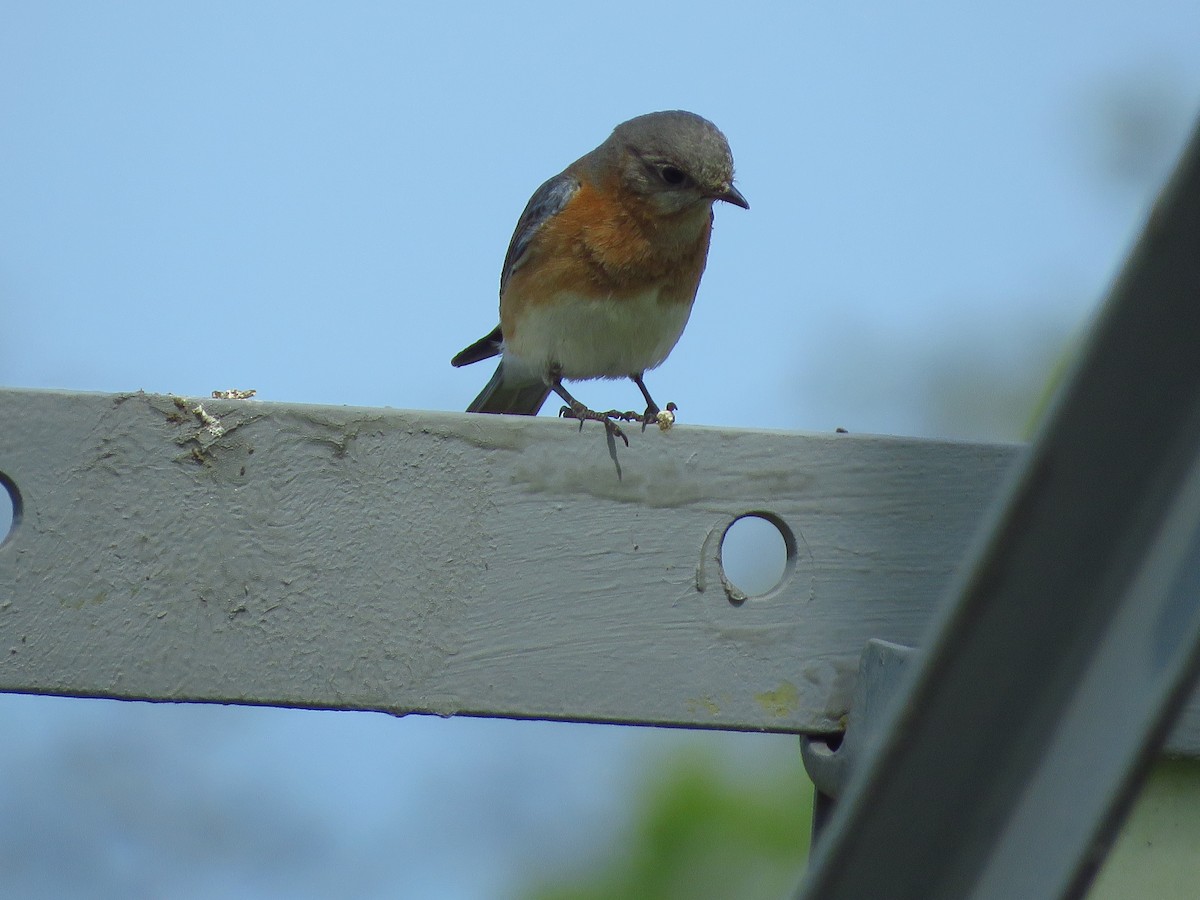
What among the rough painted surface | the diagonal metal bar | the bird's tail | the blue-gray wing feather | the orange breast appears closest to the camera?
the diagonal metal bar

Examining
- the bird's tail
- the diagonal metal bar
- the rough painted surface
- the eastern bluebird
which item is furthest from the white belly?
the diagonal metal bar

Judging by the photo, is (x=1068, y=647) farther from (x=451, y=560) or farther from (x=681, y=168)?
(x=681, y=168)

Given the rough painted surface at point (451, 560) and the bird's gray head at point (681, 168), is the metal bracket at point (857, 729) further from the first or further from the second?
the bird's gray head at point (681, 168)

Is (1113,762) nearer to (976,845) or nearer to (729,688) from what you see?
(976,845)

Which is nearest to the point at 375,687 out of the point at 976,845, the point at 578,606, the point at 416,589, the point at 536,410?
the point at 416,589

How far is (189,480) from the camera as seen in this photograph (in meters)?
1.91

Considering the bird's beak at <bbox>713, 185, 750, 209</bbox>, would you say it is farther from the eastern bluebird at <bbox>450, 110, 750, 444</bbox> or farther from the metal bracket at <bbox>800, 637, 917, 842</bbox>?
the metal bracket at <bbox>800, 637, 917, 842</bbox>

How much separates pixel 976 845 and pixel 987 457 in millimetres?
1527

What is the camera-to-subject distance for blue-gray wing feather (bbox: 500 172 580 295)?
13.4ft

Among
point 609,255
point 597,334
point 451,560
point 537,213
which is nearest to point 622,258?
point 609,255

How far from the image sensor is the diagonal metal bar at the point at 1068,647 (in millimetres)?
653

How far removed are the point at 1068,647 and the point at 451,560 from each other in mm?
1349

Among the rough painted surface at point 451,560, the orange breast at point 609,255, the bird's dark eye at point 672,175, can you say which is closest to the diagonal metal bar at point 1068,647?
the rough painted surface at point 451,560

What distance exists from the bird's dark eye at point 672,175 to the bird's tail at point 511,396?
0.73 m
